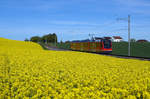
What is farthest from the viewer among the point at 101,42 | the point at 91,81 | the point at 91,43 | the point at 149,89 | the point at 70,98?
the point at 91,43

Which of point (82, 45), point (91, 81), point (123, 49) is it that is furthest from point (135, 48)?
point (91, 81)

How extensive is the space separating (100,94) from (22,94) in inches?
71.7

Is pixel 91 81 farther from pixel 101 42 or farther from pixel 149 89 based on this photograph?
pixel 101 42

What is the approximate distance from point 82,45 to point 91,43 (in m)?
8.23

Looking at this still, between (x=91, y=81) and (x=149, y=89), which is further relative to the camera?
(x=91, y=81)

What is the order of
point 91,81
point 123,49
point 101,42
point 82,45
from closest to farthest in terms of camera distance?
point 91,81
point 101,42
point 82,45
point 123,49

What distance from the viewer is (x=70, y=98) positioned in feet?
13.6

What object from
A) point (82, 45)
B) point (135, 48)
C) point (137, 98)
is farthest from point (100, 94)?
point (135, 48)

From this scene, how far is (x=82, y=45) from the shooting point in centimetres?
5266

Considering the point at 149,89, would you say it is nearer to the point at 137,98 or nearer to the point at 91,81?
the point at 137,98

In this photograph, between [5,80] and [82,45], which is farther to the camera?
[82,45]

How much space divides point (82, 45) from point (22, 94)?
158 ft

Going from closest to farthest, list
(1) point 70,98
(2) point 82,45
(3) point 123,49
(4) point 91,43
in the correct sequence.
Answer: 1. (1) point 70,98
2. (4) point 91,43
3. (2) point 82,45
4. (3) point 123,49

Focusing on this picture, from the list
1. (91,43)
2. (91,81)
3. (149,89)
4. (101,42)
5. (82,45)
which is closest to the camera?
(149,89)
